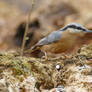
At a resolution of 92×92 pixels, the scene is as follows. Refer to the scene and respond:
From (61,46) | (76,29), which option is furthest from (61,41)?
(76,29)

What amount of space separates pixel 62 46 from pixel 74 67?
1205 mm

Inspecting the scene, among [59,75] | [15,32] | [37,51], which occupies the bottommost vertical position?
[59,75]

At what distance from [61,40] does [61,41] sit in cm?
2

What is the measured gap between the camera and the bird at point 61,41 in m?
5.95

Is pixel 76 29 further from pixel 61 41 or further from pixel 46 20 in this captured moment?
pixel 46 20

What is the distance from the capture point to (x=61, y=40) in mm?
6012

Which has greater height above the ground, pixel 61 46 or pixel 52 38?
pixel 52 38

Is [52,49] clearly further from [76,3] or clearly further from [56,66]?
[76,3]

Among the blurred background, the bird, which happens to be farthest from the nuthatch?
the blurred background

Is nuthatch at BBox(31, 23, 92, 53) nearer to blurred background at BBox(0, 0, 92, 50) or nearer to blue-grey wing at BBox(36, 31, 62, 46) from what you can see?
blue-grey wing at BBox(36, 31, 62, 46)

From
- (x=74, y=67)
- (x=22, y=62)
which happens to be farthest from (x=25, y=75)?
(x=74, y=67)

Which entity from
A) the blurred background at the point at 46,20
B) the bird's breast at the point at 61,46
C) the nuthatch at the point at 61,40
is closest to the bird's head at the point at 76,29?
the nuthatch at the point at 61,40

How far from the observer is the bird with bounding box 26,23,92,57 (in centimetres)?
595

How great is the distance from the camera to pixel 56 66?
4.82 m
